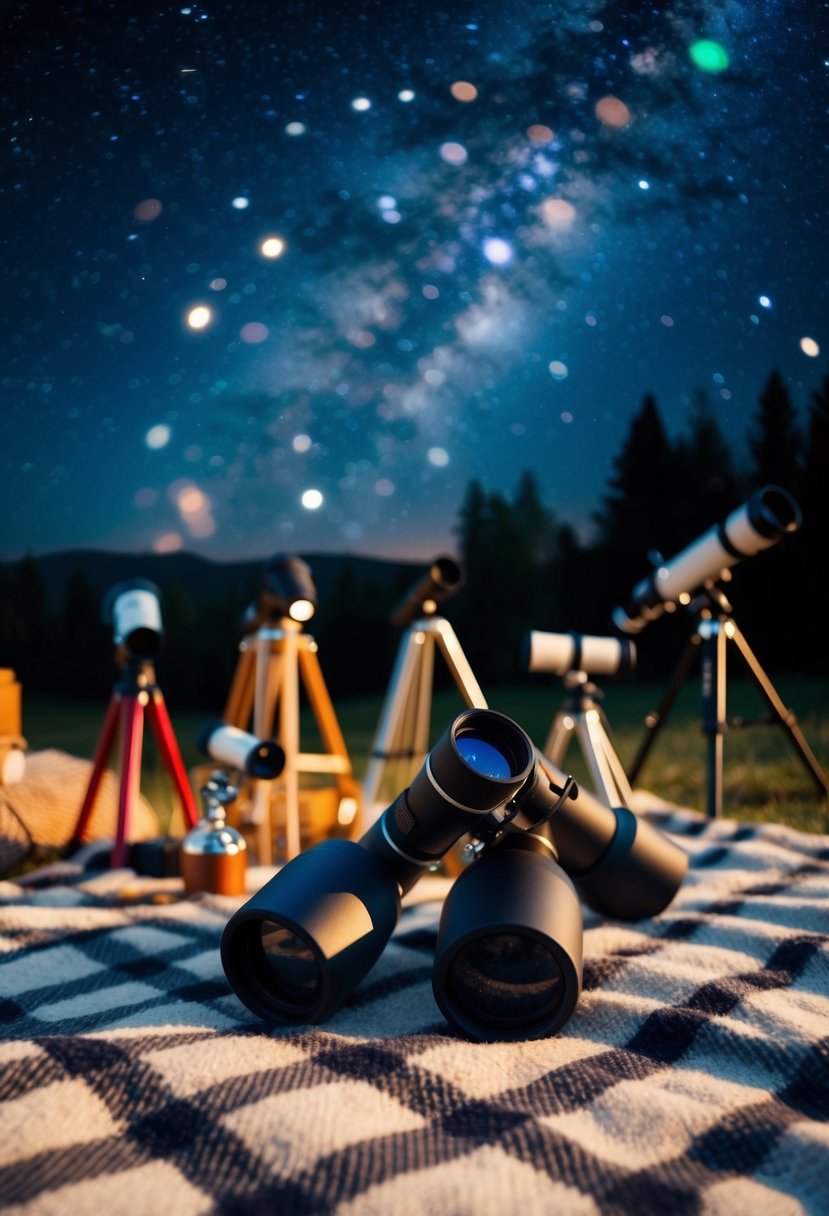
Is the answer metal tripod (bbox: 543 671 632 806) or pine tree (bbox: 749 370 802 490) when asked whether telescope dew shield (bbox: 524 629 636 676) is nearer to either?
metal tripod (bbox: 543 671 632 806)

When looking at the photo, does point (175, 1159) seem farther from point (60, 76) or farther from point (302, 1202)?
point (60, 76)

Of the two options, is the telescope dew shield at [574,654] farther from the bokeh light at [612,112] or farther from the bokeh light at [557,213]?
the bokeh light at [557,213]

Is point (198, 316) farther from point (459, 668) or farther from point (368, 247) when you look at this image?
point (459, 668)

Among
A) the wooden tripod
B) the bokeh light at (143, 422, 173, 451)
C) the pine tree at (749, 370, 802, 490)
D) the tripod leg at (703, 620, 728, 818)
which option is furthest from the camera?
the pine tree at (749, 370, 802, 490)

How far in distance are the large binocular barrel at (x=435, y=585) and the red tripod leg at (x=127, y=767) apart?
2.32ft

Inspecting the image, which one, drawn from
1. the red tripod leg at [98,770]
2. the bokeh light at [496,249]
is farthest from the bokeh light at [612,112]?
the red tripod leg at [98,770]

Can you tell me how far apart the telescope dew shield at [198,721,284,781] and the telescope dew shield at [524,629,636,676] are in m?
0.65

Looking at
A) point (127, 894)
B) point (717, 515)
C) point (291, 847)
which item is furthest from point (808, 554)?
point (127, 894)

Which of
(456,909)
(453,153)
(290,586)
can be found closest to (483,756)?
(456,909)

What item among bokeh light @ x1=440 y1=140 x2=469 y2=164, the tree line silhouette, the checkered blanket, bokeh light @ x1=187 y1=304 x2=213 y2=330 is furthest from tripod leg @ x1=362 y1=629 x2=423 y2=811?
the tree line silhouette

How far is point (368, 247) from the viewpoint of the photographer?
299 cm

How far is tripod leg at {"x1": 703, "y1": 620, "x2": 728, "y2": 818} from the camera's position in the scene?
2158 mm

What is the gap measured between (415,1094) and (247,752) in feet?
3.11

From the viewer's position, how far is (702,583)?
7.47 feet
